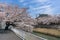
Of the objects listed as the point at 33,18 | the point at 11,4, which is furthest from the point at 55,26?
the point at 11,4

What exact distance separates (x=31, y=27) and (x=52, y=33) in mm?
4657

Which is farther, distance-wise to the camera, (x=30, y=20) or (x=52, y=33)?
(x=52, y=33)

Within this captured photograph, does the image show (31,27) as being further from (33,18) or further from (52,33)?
(52,33)

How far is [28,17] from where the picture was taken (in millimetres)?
13258

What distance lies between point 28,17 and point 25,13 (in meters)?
0.51

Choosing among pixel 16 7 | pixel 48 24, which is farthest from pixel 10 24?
pixel 48 24

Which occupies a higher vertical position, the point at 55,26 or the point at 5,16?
the point at 5,16

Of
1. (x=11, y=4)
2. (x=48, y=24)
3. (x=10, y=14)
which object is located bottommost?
(x=48, y=24)

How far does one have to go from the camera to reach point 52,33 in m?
16.0

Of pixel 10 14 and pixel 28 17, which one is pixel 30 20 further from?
pixel 10 14

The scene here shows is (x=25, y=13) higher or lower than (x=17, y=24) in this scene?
higher

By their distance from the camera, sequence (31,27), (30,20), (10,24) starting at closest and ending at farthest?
1. (31,27)
2. (30,20)
3. (10,24)

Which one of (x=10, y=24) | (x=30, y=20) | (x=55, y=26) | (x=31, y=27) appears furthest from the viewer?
(x=55, y=26)

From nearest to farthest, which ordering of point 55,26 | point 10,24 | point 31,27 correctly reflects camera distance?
point 31,27, point 10,24, point 55,26
